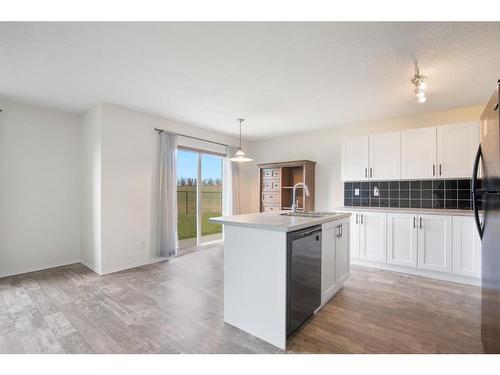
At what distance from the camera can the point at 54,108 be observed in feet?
12.5

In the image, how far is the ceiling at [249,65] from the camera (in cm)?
192

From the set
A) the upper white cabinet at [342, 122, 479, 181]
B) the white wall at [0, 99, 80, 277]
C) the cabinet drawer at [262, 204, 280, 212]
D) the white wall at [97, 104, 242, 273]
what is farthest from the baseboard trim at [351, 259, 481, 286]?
the white wall at [0, 99, 80, 277]

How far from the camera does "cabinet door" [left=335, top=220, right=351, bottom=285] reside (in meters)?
2.83

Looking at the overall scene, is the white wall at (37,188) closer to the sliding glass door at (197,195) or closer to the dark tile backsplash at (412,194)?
the sliding glass door at (197,195)

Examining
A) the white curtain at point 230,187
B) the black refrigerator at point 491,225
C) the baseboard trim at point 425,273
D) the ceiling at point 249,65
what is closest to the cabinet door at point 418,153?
the ceiling at point 249,65

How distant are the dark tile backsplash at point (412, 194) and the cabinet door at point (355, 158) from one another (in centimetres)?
39

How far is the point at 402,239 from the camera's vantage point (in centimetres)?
362

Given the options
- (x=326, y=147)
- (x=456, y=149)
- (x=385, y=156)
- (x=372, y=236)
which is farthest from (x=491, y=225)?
(x=326, y=147)

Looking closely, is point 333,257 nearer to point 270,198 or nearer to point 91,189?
point 270,198

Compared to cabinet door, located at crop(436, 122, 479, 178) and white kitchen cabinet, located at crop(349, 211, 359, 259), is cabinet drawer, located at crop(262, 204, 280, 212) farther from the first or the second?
cabinet door, located at crop(436, 122, 479, 178)
